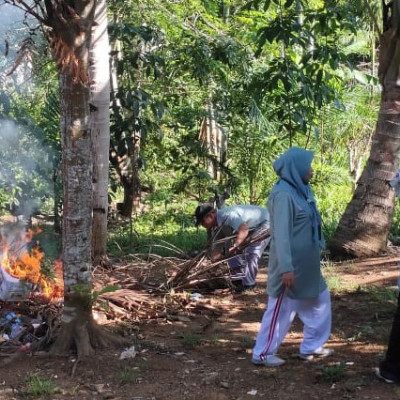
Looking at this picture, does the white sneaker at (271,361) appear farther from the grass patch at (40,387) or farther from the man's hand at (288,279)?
the grass patch at (40,387)

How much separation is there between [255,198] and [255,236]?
5.09m

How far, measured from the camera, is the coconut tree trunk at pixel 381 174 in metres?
7.40

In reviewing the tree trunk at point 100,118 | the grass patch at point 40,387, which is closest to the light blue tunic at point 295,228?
the grass patch at point 40,387

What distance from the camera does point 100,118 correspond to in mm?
6938

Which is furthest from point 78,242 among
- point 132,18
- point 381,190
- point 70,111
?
point 132,18

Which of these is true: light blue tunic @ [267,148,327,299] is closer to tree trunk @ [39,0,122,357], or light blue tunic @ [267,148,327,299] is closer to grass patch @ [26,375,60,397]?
tree trunk @ [39,0,122,357]

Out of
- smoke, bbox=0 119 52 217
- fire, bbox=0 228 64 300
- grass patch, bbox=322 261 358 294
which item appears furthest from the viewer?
smoke, bbox=0 119 52 217

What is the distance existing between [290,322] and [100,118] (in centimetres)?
360

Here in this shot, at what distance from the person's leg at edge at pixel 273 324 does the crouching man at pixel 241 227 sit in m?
2.00

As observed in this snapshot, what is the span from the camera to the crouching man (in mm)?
6387

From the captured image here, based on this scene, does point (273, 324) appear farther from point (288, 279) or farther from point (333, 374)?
point (333, 374)

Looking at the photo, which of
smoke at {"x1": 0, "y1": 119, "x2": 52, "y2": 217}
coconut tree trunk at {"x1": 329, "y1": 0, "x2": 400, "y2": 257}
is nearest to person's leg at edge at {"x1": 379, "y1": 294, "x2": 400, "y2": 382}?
coconut tree trunk at {"x1": 329, "y1": 0, "x2": 400, "y2": 257}

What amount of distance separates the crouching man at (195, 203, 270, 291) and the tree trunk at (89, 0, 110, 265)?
1295 millimetres

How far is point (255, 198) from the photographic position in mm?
11453
